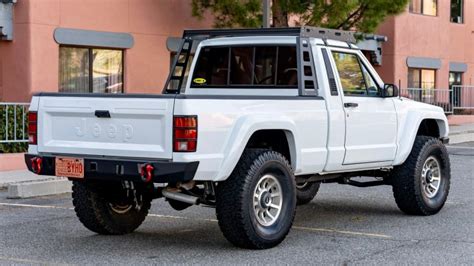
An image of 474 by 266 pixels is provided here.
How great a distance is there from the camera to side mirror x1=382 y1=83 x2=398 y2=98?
989cm

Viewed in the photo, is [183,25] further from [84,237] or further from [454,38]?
[454,38]

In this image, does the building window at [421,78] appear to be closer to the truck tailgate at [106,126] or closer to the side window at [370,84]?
the side window at [370,84]

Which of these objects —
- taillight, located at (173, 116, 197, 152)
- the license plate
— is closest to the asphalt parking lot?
the license plate

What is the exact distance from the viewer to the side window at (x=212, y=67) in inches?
386

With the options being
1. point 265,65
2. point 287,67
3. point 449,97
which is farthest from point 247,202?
point 449,97

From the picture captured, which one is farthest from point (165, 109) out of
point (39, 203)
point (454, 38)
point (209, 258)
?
point (454, 38)

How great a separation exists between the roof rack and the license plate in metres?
2.73

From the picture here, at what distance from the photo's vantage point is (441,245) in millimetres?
8344

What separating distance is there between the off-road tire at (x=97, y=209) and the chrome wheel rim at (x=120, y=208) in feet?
0.07

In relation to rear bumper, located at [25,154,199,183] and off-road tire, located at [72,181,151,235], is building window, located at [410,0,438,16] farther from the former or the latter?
rear bumper, located at [25,154,199,183]

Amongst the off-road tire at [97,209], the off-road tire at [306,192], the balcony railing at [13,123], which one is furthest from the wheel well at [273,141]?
the balcony railing at [13,123]

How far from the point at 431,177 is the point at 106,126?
15.3 feet

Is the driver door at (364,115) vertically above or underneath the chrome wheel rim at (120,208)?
above

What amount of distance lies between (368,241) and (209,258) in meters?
1.82
